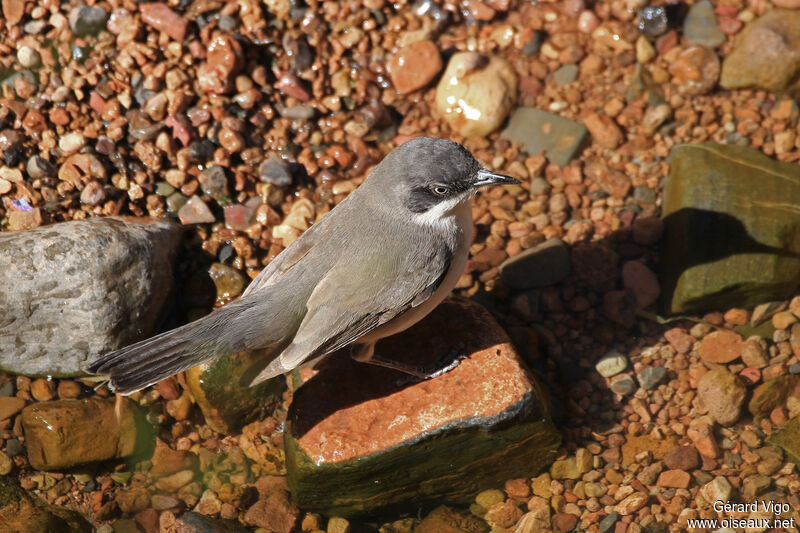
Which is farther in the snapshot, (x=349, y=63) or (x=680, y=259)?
(x=349, y=63)

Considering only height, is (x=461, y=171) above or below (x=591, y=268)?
above

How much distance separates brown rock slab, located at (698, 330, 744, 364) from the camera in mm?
5949

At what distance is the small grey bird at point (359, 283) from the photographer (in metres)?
4.72

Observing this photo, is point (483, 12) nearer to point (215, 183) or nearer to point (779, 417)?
point (215, 183)

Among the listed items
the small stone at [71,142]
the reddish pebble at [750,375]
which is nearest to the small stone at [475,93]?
the reddish pebble at [750,375]

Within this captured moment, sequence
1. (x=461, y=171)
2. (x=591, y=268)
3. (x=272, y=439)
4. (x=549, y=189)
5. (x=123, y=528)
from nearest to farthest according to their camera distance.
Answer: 1. (x=461, y=171)
2. (x=123, y=528)
3. (x=272, y=439)
4. (x=591, y=268)
5. (x=549, y=189)

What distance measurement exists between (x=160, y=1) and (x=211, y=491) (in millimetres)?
4598

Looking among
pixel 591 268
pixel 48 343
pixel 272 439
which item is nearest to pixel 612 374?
pixel 591 268

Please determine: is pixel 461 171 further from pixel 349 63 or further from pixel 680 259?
pixel 349 63

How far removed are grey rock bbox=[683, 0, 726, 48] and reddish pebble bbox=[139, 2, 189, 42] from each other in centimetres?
477

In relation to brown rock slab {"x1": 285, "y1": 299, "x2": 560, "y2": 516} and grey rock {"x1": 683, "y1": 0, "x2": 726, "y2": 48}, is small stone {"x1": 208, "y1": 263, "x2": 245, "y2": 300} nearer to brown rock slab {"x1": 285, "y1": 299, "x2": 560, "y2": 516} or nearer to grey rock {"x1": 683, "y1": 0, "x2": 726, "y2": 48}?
brown rock slab {"x1": 285, "y1": 299, "x2": 560, "y2": 516}

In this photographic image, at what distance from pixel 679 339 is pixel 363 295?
2.77 metres

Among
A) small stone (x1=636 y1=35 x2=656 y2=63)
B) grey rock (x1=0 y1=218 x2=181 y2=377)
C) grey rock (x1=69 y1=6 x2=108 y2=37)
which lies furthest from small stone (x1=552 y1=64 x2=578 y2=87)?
grey rock (x1=69 y1=6 x2=108 y2=37)

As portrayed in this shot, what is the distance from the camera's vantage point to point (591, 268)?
6.41 meters
